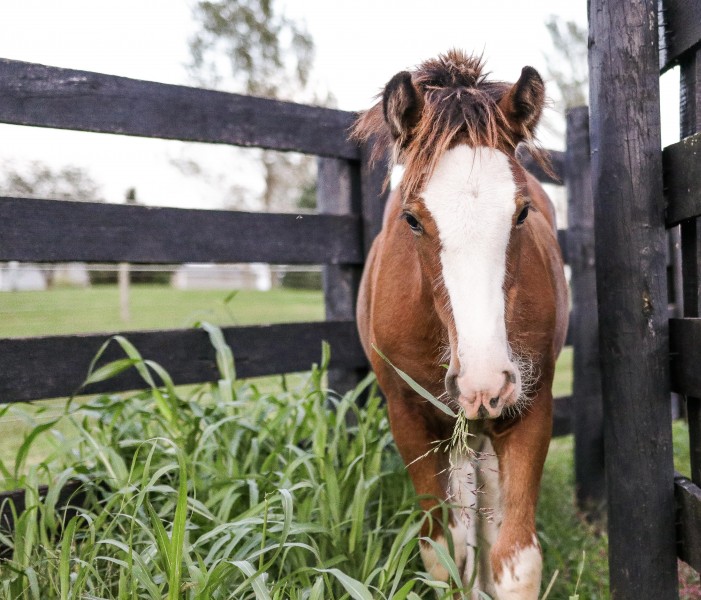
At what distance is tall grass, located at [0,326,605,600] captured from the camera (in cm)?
166

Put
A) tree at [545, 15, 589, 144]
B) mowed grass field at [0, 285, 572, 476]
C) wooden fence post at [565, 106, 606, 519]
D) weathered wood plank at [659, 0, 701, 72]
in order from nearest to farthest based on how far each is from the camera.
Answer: weathered wood plank at [659, 0, 701, 72]
wooden fence post at [565, 106, 606, 519]
mowed grass field at [0, 285, 572, 476]
tree at [545, 15, 589, 144]

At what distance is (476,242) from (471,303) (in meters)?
0.18

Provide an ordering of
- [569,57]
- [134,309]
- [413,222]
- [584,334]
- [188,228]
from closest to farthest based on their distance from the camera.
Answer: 1. [413,222]
2. [188,228]
3. [584,334]
4. [134,309]
5. [569,57]

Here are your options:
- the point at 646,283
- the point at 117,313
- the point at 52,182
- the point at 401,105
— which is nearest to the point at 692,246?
the point at 646,283

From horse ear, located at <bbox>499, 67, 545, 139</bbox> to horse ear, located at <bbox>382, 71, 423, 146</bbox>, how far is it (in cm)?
29

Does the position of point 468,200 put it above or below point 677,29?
below

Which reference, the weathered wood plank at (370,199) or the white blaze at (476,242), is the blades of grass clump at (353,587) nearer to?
the white blaze at (476,242)

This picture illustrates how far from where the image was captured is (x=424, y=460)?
218 centimetres

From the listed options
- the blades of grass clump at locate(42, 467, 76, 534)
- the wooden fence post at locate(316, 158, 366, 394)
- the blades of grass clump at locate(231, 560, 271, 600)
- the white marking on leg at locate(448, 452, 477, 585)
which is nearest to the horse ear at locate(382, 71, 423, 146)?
the white marking on leg at locate(448, 452, 477, 585)

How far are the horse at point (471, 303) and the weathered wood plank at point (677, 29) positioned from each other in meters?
0.43

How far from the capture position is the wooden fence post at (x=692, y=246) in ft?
5.84

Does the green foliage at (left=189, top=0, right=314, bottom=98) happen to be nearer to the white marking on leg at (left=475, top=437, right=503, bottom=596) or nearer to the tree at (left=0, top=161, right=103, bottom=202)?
the tree at (left=0, top=161, right=103, bottom=202)

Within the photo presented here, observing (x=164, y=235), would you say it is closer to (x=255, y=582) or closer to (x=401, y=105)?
(x=401, y=105)

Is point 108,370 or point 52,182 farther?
point 52,182
